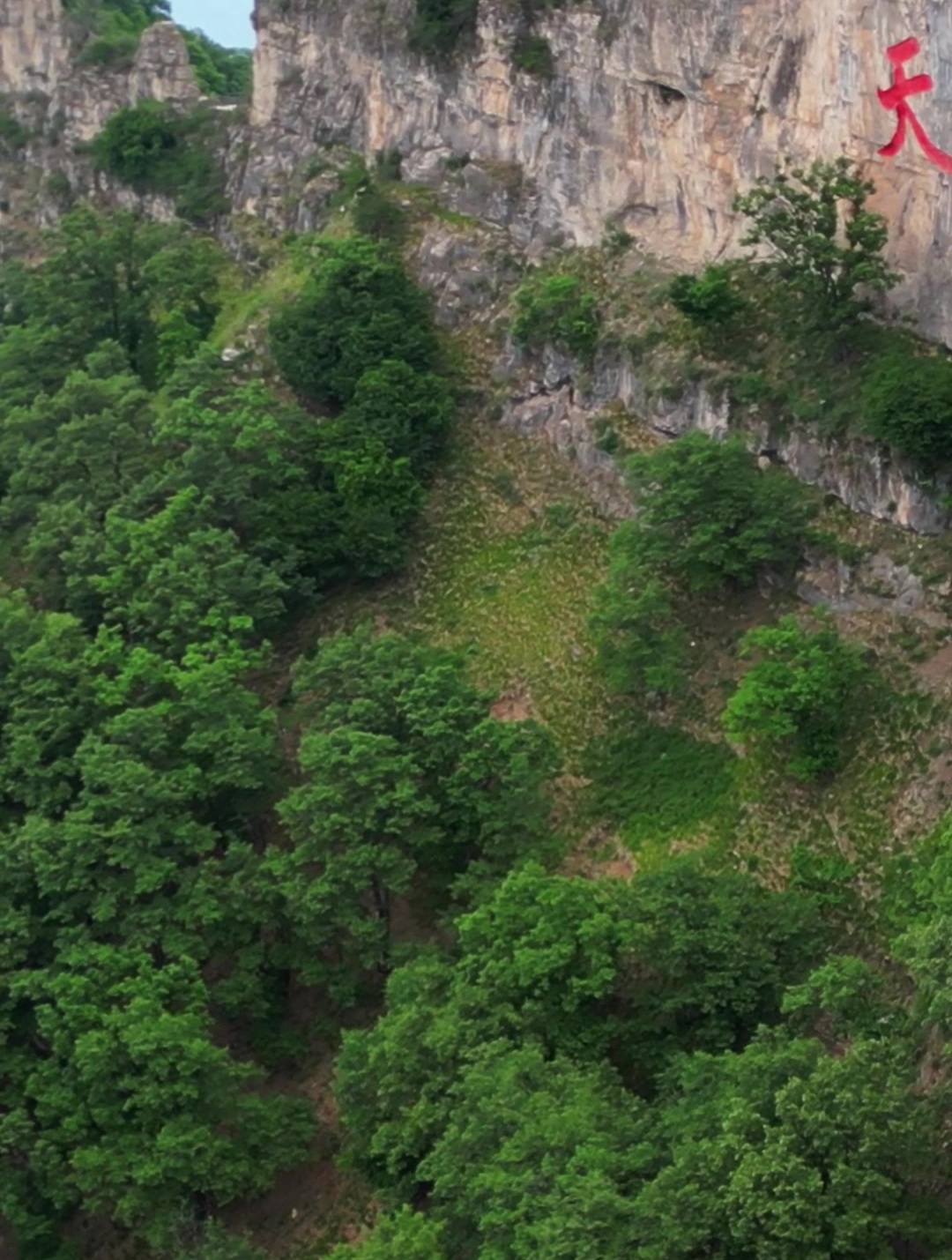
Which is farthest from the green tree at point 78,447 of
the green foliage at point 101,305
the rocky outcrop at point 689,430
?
the rocky outcrop at point 689,430

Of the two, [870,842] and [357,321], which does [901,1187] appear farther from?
[357,321]

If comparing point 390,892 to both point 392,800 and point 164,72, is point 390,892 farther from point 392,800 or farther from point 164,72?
point 164,72

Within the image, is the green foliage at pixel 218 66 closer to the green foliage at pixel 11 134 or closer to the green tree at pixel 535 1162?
the green foliage at pixel 11 134

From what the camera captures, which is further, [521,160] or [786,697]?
[521,160]

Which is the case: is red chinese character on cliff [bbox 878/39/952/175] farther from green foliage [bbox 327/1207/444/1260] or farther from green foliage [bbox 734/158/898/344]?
green foliage [bbox 327/1207/444/1260]

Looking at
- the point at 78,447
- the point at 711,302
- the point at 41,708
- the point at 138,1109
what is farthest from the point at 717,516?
the point at 78,447

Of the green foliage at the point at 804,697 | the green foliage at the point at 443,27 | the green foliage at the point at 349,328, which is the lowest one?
the green foliage at the point at 804,697

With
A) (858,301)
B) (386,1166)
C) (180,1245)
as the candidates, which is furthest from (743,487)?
(180,1245)
